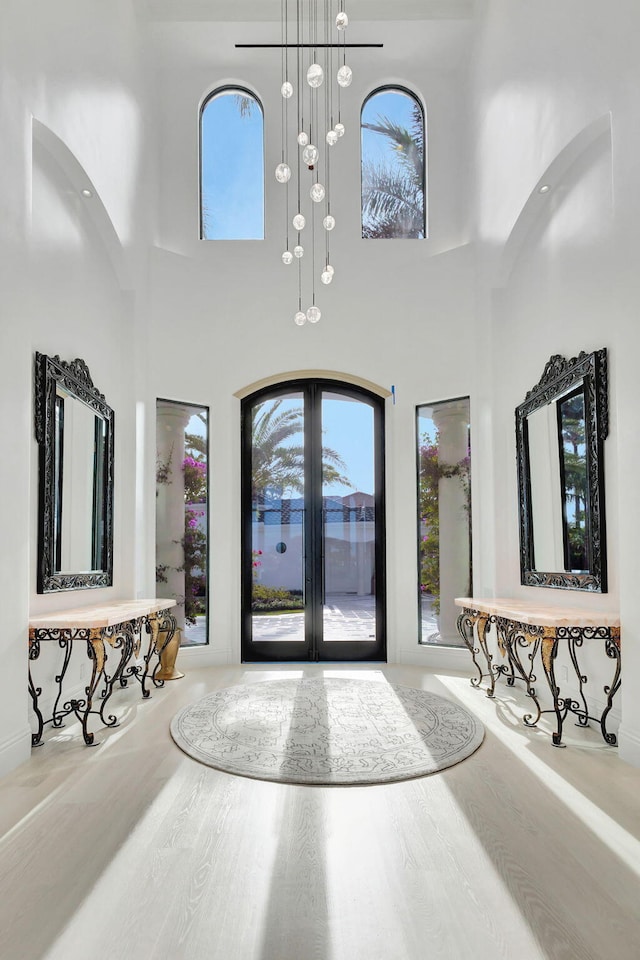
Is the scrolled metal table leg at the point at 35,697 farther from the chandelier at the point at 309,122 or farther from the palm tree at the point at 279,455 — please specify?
the chandelier at the point at 309,122

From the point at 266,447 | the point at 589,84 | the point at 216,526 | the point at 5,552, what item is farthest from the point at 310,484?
the point at 589,84

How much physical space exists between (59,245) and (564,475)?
3.66 m

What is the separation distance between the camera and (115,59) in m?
4.99

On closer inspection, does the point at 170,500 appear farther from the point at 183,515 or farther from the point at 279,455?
the point at 279,455

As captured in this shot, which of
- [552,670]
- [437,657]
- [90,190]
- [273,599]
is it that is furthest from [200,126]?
[552,670]

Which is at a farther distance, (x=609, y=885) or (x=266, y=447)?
(x=266, y=447)

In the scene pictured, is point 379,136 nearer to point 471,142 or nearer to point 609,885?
point 471,142

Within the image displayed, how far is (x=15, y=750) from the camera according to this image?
126 inches

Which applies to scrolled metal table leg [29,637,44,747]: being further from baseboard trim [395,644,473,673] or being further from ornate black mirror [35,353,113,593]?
baseboard trim [395,644,473,673]

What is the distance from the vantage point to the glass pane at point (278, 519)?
20.1 ft

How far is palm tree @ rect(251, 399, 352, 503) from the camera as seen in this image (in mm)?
6223

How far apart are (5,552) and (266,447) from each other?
3.31m

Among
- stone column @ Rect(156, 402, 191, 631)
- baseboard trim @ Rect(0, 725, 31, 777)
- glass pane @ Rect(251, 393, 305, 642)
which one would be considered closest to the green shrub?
glass pane @ Rect(251, 393, 305, 642)

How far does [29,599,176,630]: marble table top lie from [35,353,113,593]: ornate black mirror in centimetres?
19
